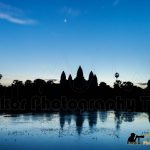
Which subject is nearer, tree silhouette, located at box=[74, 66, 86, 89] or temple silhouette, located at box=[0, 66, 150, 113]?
temple silhouette, located at box=[0, 66, 150, 113]

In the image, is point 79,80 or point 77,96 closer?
point 77,96

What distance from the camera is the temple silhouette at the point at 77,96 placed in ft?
340

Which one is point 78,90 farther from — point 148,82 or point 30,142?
point 30,142

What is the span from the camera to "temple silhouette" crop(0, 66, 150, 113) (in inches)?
4085

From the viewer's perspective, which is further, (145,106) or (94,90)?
(94,90)

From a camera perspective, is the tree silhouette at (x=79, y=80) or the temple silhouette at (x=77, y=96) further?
the tree silhouette at (x=79, y=80)

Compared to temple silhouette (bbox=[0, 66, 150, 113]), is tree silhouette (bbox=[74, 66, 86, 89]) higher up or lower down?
higher up

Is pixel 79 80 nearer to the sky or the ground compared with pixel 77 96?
nearer to the sky

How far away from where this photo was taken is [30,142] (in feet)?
91.7

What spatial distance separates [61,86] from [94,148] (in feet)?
432

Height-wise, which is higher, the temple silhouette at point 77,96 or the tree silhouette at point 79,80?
the tree silhouette at point 79,80

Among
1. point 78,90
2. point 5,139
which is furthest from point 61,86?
point 5,139

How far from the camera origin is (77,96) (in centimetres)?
14262

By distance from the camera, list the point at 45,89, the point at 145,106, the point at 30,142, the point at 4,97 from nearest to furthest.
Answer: the point at 30,142
the point at 145,106
the point at 4,97
the point at 45,89
